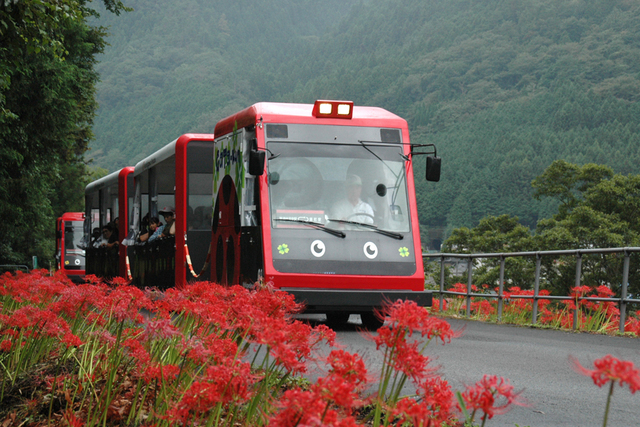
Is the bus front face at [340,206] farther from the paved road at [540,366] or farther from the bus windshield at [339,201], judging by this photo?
the paved road at [540,366]

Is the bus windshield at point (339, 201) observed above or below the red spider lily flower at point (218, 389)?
above

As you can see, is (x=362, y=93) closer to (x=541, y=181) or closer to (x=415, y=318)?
(x=541, y=181)

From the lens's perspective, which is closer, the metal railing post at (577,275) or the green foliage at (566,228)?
the metal railing post at (577,275)

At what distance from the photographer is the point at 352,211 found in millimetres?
11328

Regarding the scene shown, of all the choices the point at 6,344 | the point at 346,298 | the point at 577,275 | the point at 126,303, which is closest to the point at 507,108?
the point at 577,275

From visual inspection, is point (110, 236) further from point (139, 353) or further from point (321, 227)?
point (139, 353)

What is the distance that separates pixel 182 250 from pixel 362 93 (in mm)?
186172

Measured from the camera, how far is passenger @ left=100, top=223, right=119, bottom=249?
2143 cm

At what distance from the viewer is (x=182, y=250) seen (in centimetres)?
1436

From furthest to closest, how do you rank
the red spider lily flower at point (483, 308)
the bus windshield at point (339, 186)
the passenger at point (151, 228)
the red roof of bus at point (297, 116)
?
the passenger at point (151, 228), the red spider lily flower at point (483, 308), the red roof of bus at point (297, 116), the bus windshield at point (339, 186)

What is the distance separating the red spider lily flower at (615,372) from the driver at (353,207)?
30.6ft

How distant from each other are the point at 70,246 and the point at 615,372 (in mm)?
45157

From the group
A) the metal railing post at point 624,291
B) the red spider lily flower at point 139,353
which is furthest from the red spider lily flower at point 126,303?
the metal railing post at point 624,291

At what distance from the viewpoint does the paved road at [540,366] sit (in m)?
5.30
